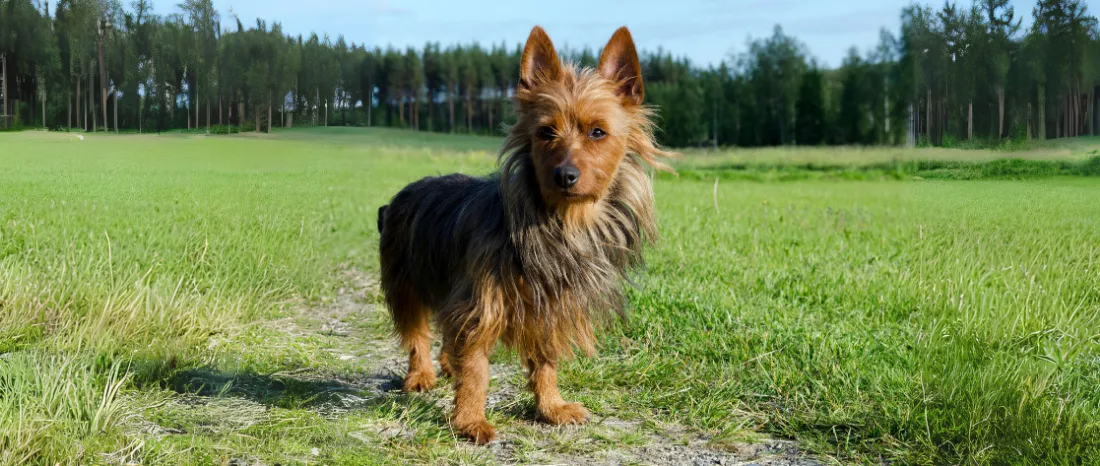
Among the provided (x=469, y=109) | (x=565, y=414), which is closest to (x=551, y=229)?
(x=565, y=414)

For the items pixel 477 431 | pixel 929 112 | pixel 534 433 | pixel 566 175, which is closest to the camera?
pixel 566 175

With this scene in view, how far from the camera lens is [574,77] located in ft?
14.4

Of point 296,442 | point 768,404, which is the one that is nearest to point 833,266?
point 768,404

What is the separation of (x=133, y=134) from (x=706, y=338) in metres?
4.96

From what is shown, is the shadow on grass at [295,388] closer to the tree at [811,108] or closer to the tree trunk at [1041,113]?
the tree trunk at [1041,113]

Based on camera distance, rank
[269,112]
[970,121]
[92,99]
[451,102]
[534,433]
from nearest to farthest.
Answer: [534,433]
[970,121]
[92,99]
[269,112]
[451,102]

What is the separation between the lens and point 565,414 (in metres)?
4.89

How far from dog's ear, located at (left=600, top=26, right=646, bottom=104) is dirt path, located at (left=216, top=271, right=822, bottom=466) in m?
1.77

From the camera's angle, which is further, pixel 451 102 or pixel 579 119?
pixel 451 102

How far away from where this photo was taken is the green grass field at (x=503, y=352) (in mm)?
4387

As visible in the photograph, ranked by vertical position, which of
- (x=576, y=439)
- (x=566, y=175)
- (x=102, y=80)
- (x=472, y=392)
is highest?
(x=102, y=80)

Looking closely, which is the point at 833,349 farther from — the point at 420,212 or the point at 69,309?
the point at 69,309

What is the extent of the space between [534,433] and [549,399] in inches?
9.1

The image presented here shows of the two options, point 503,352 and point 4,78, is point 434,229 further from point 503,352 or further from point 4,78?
point 4,78
